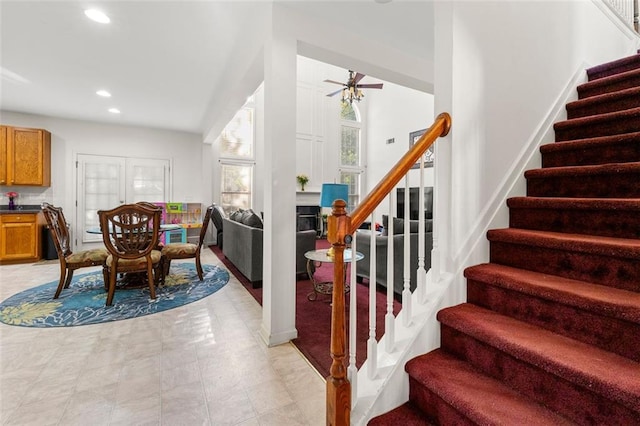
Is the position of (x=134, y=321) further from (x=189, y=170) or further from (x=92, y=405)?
(x=189, y=170)

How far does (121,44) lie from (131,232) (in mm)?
2007

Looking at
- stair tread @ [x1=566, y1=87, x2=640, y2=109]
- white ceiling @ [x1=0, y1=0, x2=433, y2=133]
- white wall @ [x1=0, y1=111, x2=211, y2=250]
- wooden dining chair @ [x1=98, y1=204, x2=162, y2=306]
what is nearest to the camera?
stair tread @ [x1=566, y1=87, x2=640, y2=109]

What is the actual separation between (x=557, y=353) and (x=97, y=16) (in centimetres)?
399

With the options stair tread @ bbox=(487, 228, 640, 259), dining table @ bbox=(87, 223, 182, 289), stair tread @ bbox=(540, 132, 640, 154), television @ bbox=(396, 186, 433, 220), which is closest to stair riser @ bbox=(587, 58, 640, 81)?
stair tread @ bbox=(540, 132, 640, 154)

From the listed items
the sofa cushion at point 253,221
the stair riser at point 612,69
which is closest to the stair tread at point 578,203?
the stair riser at point 612,69

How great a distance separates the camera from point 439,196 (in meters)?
1.63

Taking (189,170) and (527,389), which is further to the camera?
(189,170)

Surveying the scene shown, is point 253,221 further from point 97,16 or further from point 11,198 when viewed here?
point 11,198

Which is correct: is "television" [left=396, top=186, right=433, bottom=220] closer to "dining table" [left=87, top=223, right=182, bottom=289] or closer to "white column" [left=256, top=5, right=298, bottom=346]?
"white column" [left=256, top=5, right=298, bottom=346]

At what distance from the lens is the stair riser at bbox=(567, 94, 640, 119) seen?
197 cm

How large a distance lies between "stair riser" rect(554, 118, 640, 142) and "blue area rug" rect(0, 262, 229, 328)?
3792 millimetres

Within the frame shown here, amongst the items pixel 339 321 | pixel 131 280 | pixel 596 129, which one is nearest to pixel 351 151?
pixel 131 280

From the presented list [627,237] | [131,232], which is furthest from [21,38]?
[627,237]

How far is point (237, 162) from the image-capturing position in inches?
290
